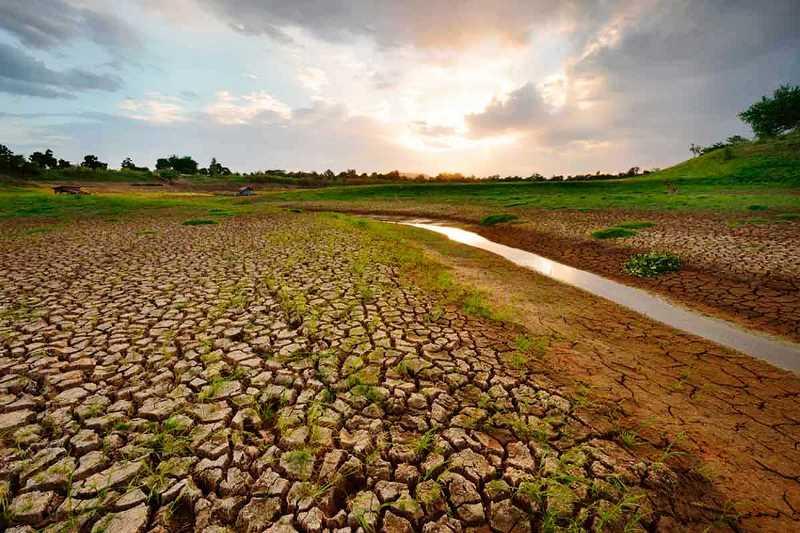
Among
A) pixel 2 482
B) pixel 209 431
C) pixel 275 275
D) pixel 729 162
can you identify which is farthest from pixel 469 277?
pixel 729 162

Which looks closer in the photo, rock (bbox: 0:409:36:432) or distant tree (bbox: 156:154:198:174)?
rock (bbox: 0:409:36:432)

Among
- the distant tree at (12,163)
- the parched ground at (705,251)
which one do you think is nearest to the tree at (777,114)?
the parched ground at (705,251)

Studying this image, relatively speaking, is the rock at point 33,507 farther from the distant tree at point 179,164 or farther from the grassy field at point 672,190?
the distant tree at point 179,164

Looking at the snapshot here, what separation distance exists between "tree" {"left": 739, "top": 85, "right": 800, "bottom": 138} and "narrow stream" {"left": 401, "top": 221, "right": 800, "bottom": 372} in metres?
66.0

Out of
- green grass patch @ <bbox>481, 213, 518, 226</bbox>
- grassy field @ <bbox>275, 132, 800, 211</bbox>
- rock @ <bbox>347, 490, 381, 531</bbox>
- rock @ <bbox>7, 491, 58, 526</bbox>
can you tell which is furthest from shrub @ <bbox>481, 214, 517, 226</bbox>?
rock @ <bbox>7, 491, 58, 526</bbox>

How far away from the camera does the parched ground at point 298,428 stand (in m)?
2.14

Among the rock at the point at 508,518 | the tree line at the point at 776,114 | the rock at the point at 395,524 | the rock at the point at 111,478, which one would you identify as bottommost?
the rock at the point at 508,518

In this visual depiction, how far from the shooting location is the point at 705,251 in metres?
9.56

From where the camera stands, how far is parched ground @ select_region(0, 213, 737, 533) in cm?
214

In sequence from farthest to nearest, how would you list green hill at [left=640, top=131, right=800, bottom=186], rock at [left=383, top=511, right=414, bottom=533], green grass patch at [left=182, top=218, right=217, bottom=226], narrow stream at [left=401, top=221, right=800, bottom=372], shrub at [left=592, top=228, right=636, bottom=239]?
green hill at [left=640, top=131, right=800, bottom=186], green grass patch at [left=182, top=218, right=217, bottom=226], shrub at [left=592, top=228, right=636, bottom=239], narrow stream at [left=401, top=221, right=800, bottom=372], rock at [left=383, top=511, right=414, bottom=533]

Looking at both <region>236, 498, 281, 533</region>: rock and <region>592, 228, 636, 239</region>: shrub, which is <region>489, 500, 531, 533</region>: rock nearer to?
<region>236, 498, 281, 533</region>: rock

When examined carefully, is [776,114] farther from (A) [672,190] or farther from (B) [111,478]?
(B) [111,478]

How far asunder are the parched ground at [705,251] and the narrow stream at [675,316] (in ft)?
1.21

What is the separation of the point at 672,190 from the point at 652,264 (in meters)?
26.9
